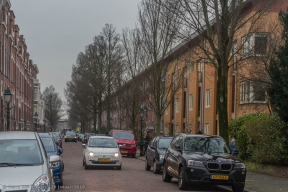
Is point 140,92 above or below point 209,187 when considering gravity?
above

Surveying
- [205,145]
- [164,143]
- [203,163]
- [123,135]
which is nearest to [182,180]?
[203,163]

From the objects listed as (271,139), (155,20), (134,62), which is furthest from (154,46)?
(271,139)

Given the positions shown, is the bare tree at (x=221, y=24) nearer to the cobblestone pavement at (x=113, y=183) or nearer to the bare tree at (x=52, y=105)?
the cobblestone pavement at (x=113, y=183)

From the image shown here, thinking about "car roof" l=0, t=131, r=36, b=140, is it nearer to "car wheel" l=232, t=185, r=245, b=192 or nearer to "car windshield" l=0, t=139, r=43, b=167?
"car windshield" l=0, t=139, r=43, b=167

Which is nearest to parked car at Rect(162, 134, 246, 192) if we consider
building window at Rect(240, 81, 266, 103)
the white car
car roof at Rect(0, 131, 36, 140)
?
car roof at Rect(0, 131, 36, 140)

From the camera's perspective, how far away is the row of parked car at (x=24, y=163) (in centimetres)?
862

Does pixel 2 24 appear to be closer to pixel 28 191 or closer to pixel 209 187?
pixel 209 187

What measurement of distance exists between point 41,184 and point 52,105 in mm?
114575

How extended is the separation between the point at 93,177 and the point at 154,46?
1773cm

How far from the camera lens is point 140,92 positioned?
145 feet

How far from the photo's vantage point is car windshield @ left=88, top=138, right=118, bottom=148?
23.2 metres

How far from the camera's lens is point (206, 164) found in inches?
578

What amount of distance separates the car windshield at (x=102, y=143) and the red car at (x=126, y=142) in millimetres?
11116

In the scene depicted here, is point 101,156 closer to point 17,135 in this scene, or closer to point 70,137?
point 17,135
